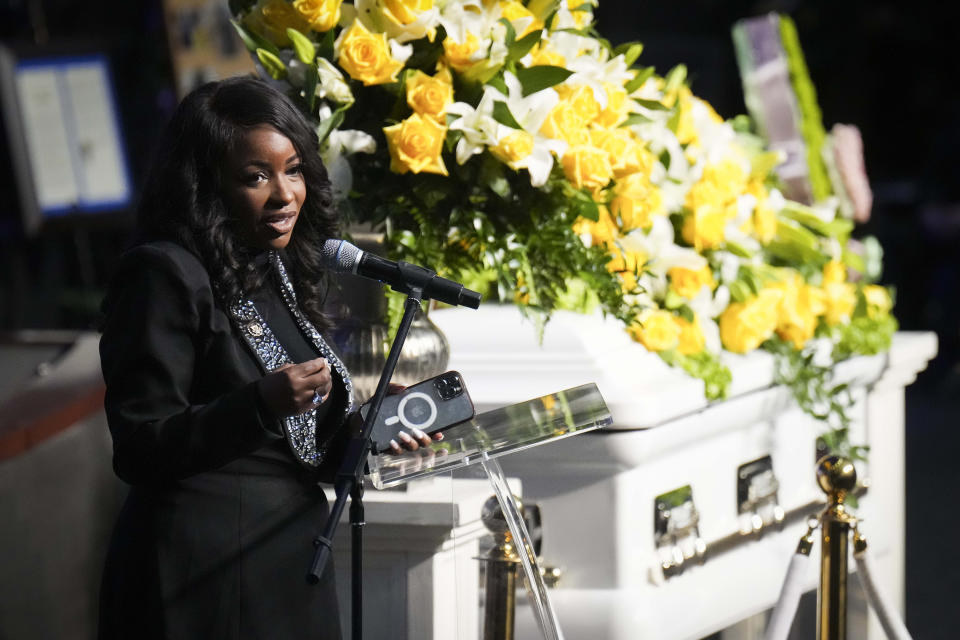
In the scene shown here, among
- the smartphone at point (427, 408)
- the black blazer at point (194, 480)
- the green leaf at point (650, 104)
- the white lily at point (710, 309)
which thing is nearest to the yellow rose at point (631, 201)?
the green leaf at point (650, 104)

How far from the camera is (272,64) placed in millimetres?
2059

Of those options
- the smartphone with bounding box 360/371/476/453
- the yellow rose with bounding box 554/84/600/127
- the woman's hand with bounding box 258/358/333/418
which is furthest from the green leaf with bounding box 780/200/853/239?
the woman's hand with bounding box 258/358/333/418

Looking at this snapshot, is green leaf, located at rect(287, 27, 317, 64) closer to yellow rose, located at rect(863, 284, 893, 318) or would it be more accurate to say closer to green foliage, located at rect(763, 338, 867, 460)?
green foliage, located at rect(763, 338, 867, 460)

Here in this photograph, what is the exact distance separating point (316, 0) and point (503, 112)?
1.05 feet

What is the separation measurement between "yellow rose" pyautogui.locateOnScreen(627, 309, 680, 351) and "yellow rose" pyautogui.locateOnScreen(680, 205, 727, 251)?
0.24 meters

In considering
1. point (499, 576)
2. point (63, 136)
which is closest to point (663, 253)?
point (499, 576)

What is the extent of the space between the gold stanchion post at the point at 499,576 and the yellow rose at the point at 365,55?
66 cm

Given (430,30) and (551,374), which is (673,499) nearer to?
(551,374)

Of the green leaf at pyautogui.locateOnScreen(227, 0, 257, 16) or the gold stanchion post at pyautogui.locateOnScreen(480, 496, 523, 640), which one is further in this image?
the green leaf at pyautogui.locateOnScreen(227, 0, 257, 16)

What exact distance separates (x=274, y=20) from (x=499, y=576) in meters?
0.89

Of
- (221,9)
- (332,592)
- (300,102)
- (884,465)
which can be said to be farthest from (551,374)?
(221,9)

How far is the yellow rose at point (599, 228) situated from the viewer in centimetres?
230

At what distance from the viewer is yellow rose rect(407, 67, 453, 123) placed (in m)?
2.01

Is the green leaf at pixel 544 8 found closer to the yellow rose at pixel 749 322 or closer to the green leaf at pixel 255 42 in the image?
the green leaf at pixel 255 42
